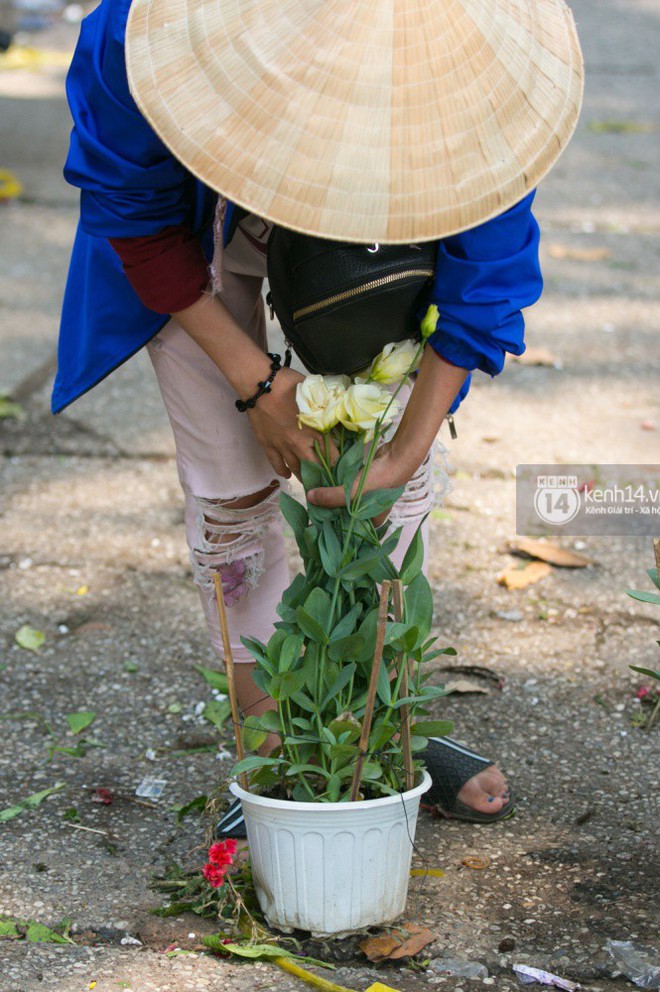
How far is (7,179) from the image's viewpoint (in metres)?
5.66

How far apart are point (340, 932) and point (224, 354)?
0.81 metres

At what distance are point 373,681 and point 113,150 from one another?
76 cm

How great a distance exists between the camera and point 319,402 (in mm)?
1561

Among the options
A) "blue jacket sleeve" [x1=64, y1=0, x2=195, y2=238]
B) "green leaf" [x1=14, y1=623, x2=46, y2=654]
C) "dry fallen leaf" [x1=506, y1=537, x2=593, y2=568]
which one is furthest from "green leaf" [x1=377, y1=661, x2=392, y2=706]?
"dry fallen leaf" [x1=506, y1=537, x2=593, y2=568]

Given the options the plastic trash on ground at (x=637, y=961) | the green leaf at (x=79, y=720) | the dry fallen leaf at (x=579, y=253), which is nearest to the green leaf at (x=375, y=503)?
the plastic trash on ground at (x=637, y=961)

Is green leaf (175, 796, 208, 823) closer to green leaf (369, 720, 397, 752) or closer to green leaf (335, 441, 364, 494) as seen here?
green leaf (369, 720, 397, 752)

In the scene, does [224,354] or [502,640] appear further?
[502,640]

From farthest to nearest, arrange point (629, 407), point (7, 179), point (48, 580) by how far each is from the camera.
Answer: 1. point (7, 179)
2. point (629, 407)
3. point (48, 580)

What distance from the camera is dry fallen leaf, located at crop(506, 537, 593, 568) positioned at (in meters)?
2.83

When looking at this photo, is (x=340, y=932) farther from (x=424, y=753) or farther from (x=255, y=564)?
(x=255, y=564)

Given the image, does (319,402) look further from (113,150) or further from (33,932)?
(33,932)

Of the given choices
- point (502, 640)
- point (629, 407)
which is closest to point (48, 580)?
point (502, 640)

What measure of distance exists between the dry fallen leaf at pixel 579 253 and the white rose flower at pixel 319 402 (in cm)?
366

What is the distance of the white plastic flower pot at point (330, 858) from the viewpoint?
1.56 metres
